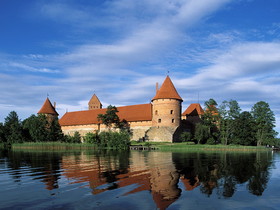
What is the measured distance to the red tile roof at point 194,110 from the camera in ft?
151

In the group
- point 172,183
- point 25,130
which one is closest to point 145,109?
point 25,130

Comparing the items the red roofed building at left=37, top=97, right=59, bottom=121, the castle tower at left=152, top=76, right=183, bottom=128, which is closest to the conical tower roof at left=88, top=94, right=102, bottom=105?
the red roofed building at left=37, top=97, right=59, bottom=121

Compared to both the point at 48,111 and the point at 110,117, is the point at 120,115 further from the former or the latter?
the point at 48,111

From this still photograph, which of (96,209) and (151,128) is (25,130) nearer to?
(151,128)

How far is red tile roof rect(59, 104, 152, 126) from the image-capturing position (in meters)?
43.3

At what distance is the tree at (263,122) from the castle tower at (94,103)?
34.6m

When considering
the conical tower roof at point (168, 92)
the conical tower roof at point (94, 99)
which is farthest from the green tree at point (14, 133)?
the conical tower roof at point (94, 99)

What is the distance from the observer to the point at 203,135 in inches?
1436

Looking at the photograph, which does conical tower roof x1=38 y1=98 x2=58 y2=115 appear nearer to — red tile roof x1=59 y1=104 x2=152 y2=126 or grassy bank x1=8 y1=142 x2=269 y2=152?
red tile roof x1=59 y1=104 x2=152 y2=126

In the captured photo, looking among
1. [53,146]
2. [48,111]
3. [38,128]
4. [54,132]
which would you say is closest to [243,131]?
[53,146]

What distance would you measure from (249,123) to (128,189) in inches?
1404

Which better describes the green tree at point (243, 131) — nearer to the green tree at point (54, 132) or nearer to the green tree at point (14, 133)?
the green tree at point (54, 132)

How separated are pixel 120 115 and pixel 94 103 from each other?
63.7ft

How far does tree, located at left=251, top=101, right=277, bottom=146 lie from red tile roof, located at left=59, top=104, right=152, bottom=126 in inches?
639
